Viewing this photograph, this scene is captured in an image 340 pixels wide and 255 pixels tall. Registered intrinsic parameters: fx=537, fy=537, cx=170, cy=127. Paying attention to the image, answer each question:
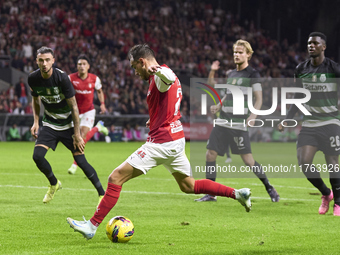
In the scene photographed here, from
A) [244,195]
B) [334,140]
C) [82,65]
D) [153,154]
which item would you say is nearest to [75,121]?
[153,154]

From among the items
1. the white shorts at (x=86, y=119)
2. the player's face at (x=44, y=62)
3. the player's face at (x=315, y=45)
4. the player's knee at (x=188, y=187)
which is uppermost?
the player's face at (x=315, y=45)

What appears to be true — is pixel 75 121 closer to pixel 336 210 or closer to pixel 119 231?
pixel 119 231

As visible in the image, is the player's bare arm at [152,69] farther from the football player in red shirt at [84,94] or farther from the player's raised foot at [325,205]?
the football player in red shirt at [84,94]

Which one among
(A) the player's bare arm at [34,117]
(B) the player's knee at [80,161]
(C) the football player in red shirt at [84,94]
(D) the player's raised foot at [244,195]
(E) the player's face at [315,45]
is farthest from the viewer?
(C) the football player in red shirt at [84,94]

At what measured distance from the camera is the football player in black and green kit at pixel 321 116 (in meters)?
7.44

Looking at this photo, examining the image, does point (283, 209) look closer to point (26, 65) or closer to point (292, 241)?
point (292, 241)

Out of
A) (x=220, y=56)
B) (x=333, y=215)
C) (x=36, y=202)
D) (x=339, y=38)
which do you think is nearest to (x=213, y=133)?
(x=333, y=215)

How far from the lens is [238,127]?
884 cm

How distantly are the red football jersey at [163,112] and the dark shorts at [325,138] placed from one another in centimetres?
266

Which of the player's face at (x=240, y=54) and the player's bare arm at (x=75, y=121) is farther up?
the player's face at (x=240, y=54)

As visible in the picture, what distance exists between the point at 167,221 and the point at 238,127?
267 centimetres

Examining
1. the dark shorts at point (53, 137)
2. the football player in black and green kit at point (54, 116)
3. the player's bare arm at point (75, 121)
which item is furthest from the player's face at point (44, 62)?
the dark shorts at point (53, 137)

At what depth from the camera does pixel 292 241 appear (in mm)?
5684

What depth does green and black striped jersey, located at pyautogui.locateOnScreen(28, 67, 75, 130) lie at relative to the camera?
7.71m
